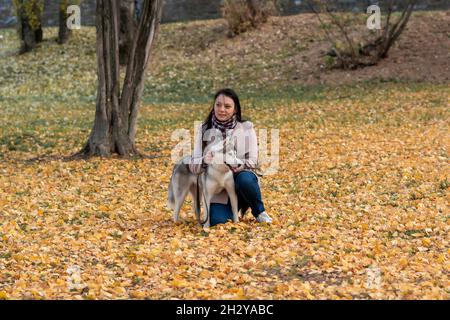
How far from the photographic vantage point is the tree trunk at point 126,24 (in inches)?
997

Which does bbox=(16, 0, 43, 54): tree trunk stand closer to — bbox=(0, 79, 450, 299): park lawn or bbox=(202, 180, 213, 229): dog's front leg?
bbox=(0, 79, 450, 299): park lawn

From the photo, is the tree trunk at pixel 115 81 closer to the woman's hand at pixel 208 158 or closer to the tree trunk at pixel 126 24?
the woman's hand at pixel 208 158

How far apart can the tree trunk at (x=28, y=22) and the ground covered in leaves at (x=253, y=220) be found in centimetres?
1145

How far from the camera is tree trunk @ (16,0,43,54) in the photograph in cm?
3077

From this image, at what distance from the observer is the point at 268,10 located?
1177 inches

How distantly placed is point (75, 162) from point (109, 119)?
87cm

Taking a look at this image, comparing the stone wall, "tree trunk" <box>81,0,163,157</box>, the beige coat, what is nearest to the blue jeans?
the beige coat

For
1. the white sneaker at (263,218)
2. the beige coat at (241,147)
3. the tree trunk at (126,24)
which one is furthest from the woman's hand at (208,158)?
the tree trunk at (126,24)

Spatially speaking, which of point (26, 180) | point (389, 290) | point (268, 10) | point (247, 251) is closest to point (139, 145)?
point (26, 180)

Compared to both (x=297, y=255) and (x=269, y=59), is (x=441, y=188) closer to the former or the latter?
(x=297, y=255)

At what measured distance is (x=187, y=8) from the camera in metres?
Result: 34.2

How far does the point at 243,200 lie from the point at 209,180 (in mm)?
500

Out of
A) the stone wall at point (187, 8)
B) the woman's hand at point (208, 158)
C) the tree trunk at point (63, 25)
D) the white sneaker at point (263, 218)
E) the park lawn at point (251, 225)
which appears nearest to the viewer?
the park lawn at point (251, 225)

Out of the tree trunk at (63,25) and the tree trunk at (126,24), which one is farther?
the tree trunk at (63,25)
